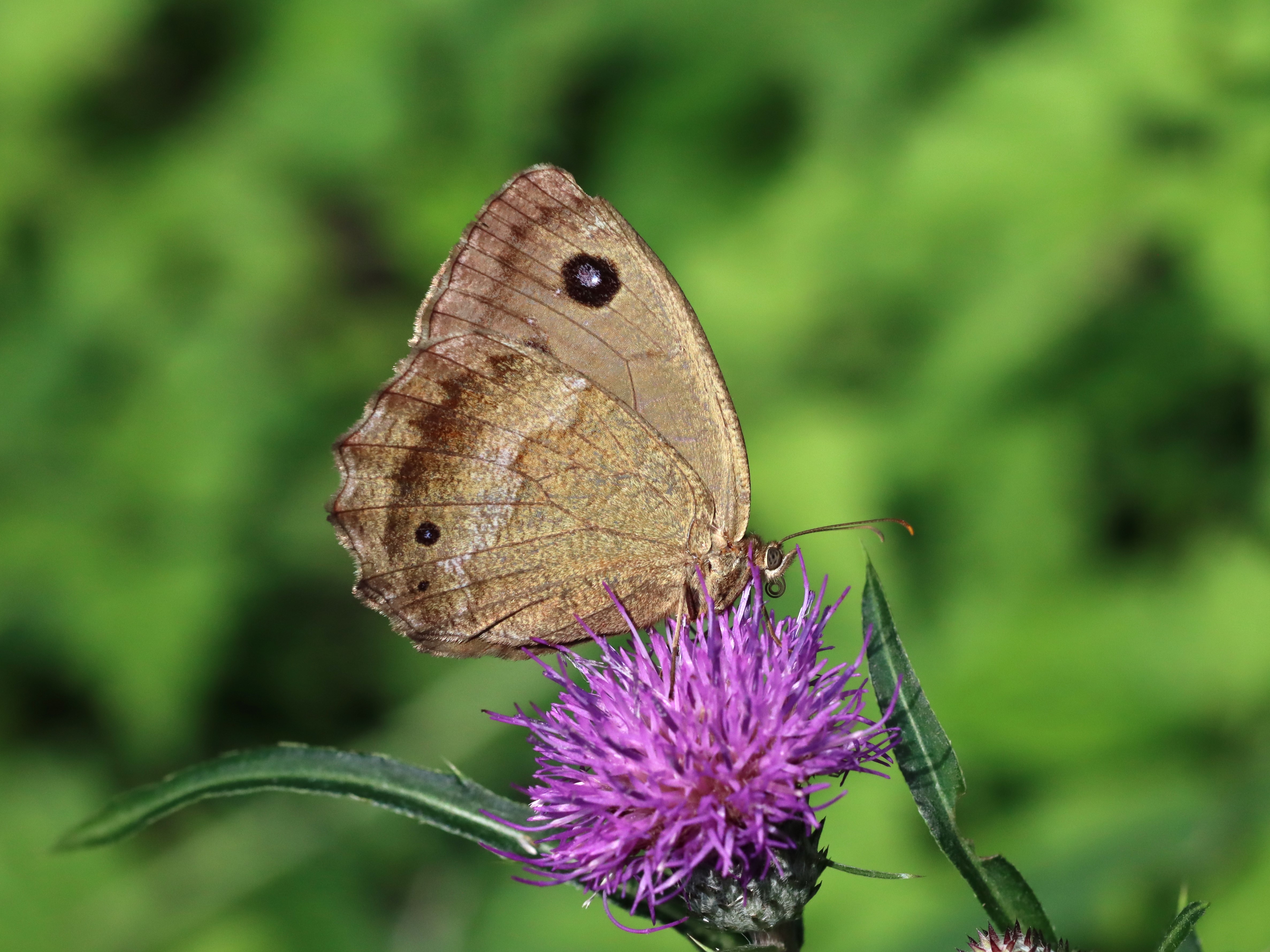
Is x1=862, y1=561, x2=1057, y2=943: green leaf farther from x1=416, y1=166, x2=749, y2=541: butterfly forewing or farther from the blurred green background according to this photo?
the blurred green background

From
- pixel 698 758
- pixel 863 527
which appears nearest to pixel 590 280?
pixel 698 758

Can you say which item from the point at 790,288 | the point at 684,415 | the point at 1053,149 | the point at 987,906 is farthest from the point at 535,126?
the point at 987,906

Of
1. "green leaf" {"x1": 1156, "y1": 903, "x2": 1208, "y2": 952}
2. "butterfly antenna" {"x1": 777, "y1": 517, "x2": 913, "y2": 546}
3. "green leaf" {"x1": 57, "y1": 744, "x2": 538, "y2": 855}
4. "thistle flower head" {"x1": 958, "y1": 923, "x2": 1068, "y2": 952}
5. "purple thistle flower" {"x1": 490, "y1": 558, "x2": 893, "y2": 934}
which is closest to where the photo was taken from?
"green leaf" {"x1": 1156, "y1": 903, "x2": 1208, "y2": 952}

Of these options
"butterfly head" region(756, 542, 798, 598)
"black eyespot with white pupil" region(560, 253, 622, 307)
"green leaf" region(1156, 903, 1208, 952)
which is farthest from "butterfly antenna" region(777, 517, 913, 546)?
"green leaf" region(1156, 903, 1208, 952)

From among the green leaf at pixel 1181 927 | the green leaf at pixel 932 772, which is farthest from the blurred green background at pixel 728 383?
the green leaf at pixel 1181 927

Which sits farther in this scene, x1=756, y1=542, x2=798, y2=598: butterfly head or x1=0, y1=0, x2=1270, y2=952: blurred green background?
x1=0, y1=0, x2=1270, y2=952: blurred green background

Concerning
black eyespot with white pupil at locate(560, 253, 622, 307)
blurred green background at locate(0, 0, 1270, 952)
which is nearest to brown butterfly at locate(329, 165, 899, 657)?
black eyespot with white pupil at locate(560, 253, 622, 307)

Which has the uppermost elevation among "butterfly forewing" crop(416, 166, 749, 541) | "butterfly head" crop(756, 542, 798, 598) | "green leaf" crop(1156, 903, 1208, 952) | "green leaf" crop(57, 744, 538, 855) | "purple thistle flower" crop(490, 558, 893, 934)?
"butterfly forewing" crop(416, 166, 749, 541)

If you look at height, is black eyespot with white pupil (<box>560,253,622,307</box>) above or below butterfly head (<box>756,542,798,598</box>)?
above

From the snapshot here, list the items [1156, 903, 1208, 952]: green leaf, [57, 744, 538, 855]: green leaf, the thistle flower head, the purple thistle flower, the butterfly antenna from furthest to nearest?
1. the butterfly antenna
2. [57, 744, 538, 855]: green leaf
3. the purple thistle flower
4. the thistle flower head
5. [1156, 903, 1208, 952]: green leaf

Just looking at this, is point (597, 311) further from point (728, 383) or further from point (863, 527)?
point (728, 383)
